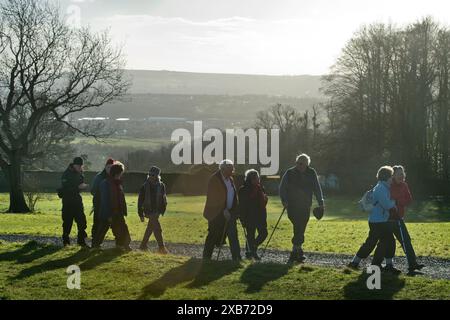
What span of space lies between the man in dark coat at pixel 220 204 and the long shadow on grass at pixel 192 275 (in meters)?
1.01

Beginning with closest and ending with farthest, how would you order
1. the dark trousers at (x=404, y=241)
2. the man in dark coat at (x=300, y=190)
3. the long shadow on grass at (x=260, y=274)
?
the long shadow on grass at (x=260, y=274) < the dark trousers at (x=404, y=241) < the man in dark coat at (x=300, y=190)

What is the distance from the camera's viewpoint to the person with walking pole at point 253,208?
48.8 feet

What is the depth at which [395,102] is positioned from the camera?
209ft

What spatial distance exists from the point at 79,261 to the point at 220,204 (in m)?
2.80

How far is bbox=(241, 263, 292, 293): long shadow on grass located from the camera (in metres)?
10.8

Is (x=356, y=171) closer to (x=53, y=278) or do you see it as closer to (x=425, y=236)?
(x=425, y=236)

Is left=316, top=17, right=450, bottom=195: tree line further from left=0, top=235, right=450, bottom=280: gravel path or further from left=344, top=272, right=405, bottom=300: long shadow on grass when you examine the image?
left=344, top=272, right=405, bottom=300: long shadow on grass

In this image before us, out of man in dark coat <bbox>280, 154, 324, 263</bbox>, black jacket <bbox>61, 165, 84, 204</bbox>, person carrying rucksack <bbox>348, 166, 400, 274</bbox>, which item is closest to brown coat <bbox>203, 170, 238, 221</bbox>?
man in dark coat <bbox>280, 154, 324, 263</bbox>

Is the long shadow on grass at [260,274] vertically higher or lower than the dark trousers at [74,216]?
lower

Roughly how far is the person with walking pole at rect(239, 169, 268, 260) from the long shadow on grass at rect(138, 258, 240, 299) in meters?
2.26

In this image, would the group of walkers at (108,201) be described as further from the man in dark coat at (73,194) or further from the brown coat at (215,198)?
the brown coat at (215,198)

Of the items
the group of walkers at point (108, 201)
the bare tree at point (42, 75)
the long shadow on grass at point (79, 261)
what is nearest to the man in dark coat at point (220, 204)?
the long shadow on grass at point (79, 261)

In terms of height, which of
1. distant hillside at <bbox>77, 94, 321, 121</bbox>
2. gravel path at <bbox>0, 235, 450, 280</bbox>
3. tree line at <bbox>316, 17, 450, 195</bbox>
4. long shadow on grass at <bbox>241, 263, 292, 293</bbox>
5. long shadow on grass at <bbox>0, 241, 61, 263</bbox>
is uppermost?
distant hillside at <bbox>77, 94, 321, 121</bbox>

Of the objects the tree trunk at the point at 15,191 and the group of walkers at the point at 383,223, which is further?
the tree trunk at the point at 15,191
